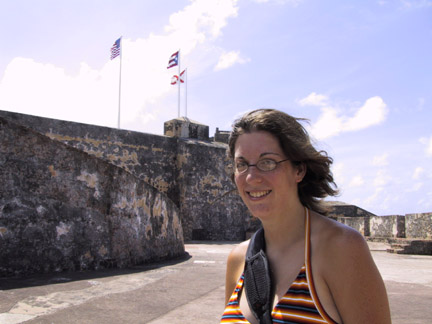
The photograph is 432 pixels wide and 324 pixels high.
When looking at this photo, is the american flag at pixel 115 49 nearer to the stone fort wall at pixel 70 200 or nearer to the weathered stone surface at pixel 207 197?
the weathered stone surface at pixel 207 197

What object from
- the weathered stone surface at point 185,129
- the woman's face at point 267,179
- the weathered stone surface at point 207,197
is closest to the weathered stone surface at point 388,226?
the weathered stone surface at point 207,197

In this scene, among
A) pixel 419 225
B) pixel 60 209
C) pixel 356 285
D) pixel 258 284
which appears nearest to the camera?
pixel 356 285

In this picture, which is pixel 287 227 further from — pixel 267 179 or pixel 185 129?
pixel 185 129

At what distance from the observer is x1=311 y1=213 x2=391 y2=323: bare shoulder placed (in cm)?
120

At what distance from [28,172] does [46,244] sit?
2.59 feet

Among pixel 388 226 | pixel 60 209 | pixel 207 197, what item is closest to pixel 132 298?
pixel 60 209

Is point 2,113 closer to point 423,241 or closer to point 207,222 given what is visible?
point 207,222

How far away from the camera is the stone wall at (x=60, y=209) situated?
4250 mm

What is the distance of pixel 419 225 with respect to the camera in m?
10.8

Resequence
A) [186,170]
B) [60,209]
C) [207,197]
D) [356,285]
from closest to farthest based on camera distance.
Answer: [356,285]
[60,209]
[186,170]
[207,197]

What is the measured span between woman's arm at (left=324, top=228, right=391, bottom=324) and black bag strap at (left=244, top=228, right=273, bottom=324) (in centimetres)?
22

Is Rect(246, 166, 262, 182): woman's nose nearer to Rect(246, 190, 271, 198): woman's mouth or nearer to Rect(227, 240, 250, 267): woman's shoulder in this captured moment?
Rect(246, 190, 271, 198): woman's mouth

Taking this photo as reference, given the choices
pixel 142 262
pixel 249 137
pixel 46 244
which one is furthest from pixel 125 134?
pixel 249 137

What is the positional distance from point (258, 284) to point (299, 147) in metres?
0.52
